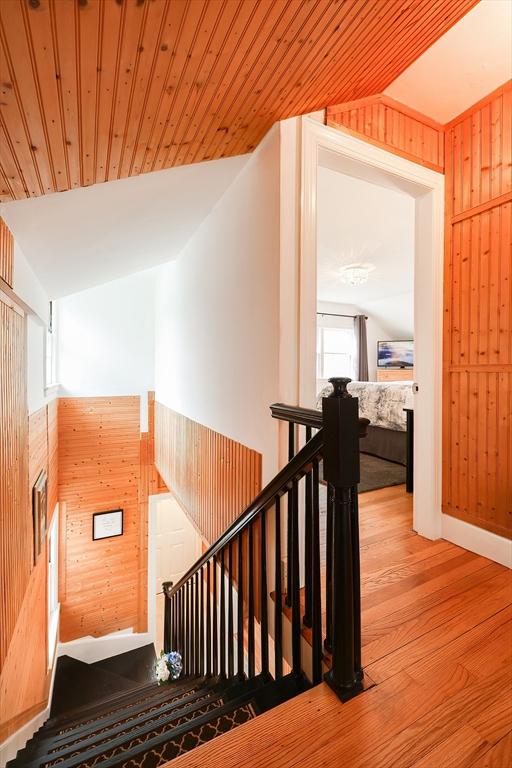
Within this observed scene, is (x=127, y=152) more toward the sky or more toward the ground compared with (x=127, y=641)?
more toward the sky

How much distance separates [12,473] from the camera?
203 centimetres

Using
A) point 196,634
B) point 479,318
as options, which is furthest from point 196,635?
point 479,318

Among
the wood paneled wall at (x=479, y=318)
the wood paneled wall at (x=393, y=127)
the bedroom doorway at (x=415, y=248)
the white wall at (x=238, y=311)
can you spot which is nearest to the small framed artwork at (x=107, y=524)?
the white wall at (x=238, y=311)

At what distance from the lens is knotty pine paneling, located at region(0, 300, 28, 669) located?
180cm

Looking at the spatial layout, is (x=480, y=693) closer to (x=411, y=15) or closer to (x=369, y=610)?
(x=369, y=610)

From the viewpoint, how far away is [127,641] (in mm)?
5266

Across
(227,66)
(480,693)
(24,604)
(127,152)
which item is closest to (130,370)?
(24,604)

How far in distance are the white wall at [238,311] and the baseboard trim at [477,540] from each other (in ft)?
3.97

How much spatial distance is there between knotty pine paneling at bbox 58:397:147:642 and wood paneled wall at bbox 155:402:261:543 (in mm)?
1145

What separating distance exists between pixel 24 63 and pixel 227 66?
26.0 inches

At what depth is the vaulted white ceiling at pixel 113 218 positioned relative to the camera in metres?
1.83

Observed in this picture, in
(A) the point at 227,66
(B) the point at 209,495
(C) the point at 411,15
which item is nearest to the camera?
(A) the point at 227,66

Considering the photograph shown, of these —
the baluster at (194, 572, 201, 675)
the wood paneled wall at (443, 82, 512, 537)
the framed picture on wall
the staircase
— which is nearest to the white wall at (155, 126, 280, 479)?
the staircase

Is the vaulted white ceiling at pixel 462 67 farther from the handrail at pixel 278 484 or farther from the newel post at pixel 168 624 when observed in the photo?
the newel post at pixel 168 624
